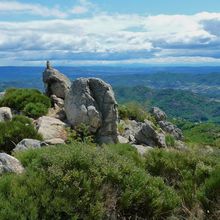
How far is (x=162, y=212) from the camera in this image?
37.0 feet

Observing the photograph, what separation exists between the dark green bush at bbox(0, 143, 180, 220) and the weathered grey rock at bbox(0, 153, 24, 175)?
1.06 m

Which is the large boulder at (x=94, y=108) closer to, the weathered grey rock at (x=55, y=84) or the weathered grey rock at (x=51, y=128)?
the weathered grey rock at (x=51, y=128)

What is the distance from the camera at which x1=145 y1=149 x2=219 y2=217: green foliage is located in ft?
40.5

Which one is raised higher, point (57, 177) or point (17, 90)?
point (57, 177)

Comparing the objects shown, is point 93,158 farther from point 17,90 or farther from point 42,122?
point 17,90

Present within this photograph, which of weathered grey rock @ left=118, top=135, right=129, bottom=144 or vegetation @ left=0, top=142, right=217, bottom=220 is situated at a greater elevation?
vegetation @ left=0, top=142, right=217, bottom=220

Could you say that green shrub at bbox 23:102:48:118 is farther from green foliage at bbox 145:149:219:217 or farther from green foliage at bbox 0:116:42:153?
green foliage at bbox 145:149:219:217

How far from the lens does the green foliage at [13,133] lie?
72.6ft

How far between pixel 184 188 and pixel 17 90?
23.6 m

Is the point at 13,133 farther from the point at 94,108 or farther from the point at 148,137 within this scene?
the point at 148,137

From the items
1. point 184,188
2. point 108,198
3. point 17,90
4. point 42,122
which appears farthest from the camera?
point 17,90

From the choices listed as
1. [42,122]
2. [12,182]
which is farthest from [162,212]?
[42,122]

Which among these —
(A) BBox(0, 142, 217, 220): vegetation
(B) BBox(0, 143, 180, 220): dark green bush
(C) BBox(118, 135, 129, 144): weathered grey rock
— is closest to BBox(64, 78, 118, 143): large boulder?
(C) BBox(118, 135, 129, 144): weathered grey rock

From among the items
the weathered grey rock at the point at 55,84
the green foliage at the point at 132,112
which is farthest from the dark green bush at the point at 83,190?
the green foliage at the point at 132,112
